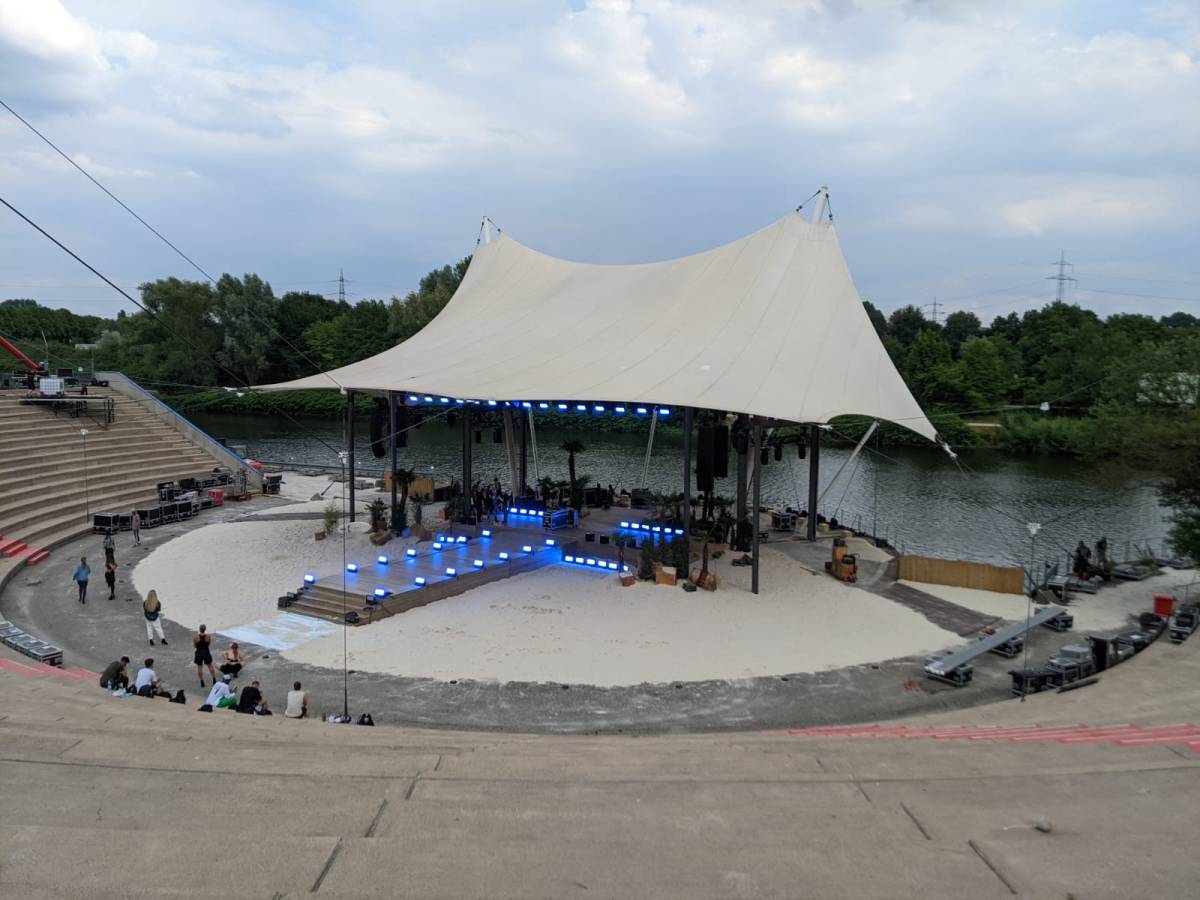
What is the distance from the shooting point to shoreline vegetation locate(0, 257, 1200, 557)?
39438 millimetres

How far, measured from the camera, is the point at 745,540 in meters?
16.6

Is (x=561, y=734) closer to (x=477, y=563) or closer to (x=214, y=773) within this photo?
(x=214, y=773)

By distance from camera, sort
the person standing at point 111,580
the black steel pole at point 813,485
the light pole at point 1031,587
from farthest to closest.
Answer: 1. the black steel pole at point 813,485
2. the person standing at point 111,580
3. the light pole at point 1031,587

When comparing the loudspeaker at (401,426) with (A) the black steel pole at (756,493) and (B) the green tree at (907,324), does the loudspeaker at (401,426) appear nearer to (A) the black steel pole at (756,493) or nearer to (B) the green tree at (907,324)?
(A) the black steel pole at (756,493)

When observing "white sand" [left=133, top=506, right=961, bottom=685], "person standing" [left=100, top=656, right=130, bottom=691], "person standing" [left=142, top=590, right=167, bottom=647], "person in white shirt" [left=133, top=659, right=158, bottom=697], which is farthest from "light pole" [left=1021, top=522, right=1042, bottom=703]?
"person standing" [left=142, top=590, right=167, bottom=647]

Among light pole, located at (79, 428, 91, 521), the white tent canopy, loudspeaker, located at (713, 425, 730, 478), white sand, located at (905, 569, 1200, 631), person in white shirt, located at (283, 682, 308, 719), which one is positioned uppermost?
the white tent canopy

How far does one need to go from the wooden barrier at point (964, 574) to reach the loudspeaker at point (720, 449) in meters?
4.08

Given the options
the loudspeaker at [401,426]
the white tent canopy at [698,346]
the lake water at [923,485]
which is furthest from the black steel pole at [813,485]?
the loudspeaker at [401,426]

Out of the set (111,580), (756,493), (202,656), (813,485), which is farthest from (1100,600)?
(111,580)

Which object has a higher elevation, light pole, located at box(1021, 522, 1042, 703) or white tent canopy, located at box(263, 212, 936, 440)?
white tent canopy, located at box(263, 212, 936, 440)

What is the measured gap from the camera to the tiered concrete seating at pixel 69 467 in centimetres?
1641

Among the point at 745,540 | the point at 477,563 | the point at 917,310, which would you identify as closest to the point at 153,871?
the point at 477,563

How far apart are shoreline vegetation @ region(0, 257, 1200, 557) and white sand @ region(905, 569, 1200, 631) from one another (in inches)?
445

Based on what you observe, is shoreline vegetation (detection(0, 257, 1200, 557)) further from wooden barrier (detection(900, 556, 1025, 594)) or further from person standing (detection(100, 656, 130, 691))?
person standing (detection(100, 656, 130, 691))
